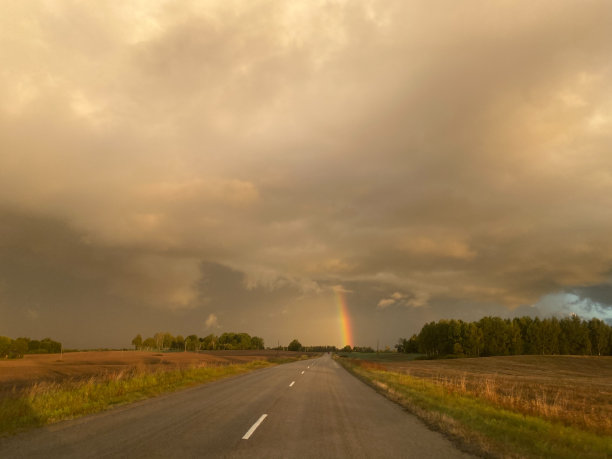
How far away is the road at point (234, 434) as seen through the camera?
676 cm

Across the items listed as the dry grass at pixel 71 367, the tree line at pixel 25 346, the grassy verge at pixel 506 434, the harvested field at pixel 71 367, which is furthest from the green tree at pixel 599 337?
the tree line at pixel 25 346

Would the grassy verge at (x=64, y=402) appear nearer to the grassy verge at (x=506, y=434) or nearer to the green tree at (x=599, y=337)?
the grassy verge at (x=506, y=434)

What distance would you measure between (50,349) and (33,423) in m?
187

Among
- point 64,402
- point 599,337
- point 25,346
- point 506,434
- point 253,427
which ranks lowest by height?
point 25,346

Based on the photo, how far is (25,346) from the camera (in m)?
119

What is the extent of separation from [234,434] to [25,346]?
146 m

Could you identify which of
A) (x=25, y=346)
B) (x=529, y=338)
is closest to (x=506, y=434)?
(x=529, y=338)

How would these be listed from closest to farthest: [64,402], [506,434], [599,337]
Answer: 1. [506,434]
2. [64,402]
3. [599,337]

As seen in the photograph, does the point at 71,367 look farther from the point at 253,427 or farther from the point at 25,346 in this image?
the point at 25,346

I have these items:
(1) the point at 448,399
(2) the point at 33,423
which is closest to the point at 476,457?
(1) the point at 448,399

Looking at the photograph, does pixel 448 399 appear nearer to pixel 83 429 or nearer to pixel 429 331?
pixel 83 429

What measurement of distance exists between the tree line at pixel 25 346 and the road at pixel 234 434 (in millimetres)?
120934

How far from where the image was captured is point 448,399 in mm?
15555

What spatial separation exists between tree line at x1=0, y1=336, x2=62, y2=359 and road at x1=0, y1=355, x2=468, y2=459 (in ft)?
397
